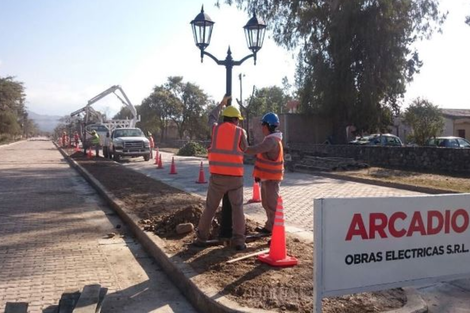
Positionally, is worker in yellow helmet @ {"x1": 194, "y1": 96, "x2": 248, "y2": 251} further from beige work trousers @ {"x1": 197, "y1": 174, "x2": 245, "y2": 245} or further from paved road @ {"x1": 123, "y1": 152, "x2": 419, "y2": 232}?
paved road @ {"x1": 123, "y1": 152, "x2": 419, "y2": 232}

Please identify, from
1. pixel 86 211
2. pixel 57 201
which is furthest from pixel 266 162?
pixel 57 201

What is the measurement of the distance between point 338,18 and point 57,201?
746 inches

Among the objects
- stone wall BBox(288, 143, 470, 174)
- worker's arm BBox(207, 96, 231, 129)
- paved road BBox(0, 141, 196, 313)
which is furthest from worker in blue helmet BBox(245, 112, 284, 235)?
stone wall BBox(288, 143, 470, 174)

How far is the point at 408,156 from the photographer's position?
2036 cm

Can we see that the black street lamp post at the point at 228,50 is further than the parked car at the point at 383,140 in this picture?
No

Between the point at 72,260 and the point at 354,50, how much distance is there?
2296 cm

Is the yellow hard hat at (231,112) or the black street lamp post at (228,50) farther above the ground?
the black street lamp post at (228,50)

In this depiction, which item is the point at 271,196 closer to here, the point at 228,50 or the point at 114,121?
the point at 228,50

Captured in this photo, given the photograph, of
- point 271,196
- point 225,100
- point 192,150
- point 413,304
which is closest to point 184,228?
point 271,196

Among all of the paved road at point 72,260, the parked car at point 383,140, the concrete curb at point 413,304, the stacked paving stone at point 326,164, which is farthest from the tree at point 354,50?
the concrete curb at point 413,304

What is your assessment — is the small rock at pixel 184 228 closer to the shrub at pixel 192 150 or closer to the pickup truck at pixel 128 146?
the pickup truck at pixel 128 146

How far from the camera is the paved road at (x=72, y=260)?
5.12 meters

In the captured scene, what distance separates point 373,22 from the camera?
1012 inches

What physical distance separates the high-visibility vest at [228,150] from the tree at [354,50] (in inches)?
846
